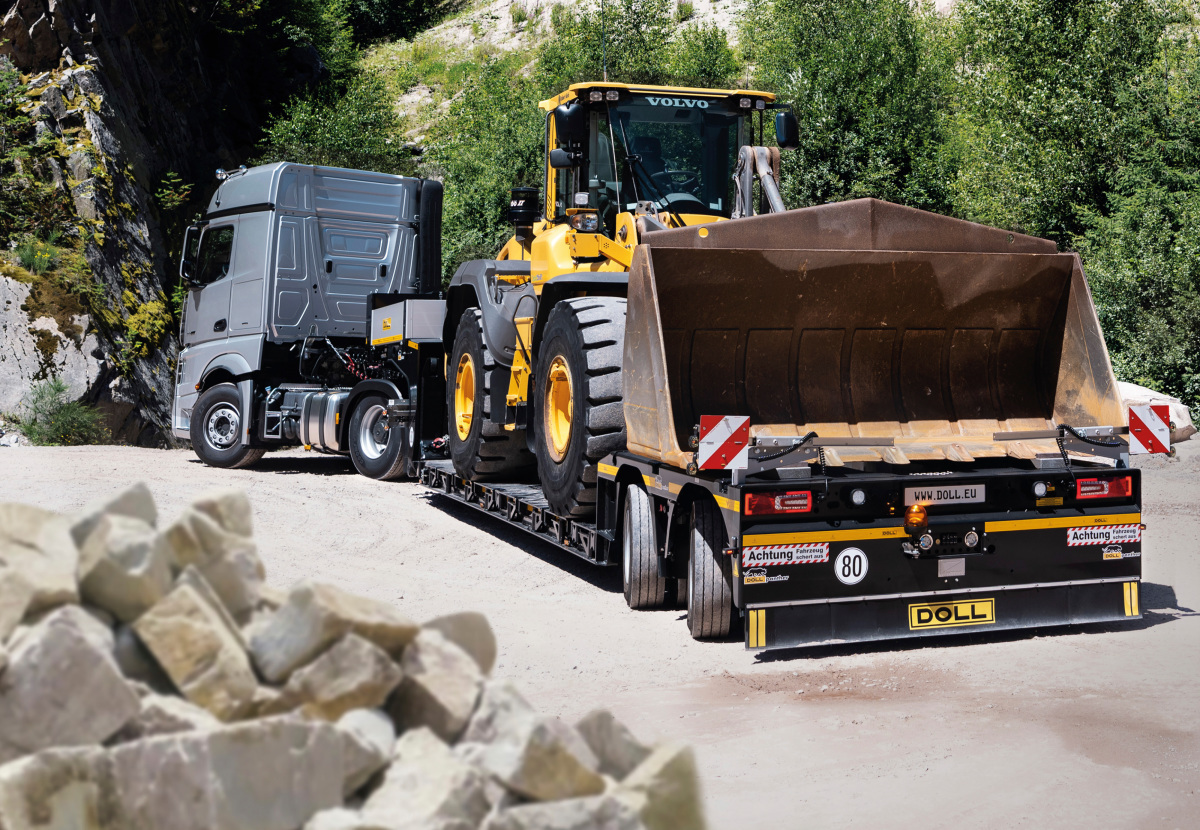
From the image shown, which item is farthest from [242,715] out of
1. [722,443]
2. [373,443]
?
[373,443]

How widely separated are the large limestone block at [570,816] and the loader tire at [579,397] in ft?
16.6

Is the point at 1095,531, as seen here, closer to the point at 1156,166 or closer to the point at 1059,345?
the point at 1059,345

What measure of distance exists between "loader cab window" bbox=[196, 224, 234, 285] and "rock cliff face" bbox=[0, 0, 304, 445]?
4.24 m

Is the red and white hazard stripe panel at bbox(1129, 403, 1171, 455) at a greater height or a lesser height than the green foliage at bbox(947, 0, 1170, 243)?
lesser

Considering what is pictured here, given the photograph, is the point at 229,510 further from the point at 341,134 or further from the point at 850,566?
the point at 341,134

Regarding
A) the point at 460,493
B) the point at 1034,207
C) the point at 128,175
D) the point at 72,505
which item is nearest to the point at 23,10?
the point at 128,175

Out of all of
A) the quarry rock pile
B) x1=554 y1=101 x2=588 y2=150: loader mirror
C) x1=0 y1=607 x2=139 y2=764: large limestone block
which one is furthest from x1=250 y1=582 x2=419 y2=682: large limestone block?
x1=554 y1=101 x2=588 y2=150: loader mirror

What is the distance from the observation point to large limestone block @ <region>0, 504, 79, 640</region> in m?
2.80

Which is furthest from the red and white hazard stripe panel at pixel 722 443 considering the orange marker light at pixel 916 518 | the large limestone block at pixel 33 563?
the large limestone block at pixel 33 563

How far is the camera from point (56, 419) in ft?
56.1

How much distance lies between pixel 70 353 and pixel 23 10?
266 inches

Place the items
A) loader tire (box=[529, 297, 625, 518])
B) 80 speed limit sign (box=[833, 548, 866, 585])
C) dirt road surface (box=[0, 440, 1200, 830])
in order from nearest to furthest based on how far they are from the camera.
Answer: dirt road surface (box=[0, 440, 1200, 830]), 80 speed limit sign (box=[833, 548, 866, 585]), loader tire (box=[529, 297, 625, 518])

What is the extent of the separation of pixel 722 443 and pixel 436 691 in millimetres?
3492

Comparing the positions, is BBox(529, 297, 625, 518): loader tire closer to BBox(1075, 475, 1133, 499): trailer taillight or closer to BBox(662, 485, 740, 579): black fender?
BBox(662, 485, 740, 579): black fender
